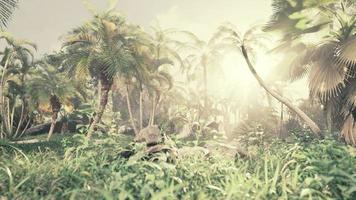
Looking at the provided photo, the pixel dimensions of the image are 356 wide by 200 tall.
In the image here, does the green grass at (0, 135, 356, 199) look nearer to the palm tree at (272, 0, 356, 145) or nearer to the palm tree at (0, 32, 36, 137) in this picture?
the palm tree at (272, 0, 356, 145)

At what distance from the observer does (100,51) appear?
21281 millimetres

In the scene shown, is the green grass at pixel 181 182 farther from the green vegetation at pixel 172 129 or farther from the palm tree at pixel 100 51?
the palm tree at pixel 100 51

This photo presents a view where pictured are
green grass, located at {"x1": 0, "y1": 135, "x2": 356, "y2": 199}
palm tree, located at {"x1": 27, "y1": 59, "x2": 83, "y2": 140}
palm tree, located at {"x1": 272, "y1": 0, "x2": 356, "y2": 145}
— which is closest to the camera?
green grass, located at {"x1": 0, "y1": 135, "x2": 356, "y2": 199}

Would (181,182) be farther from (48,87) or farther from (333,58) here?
(48,87)

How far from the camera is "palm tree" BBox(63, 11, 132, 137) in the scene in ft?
67.1

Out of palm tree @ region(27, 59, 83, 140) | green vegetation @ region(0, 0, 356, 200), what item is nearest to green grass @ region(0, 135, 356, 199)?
green vegetation @ region(0, 0, 356, 200)

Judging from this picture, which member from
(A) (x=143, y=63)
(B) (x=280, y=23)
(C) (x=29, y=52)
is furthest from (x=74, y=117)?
(B) (x=280, y=23)

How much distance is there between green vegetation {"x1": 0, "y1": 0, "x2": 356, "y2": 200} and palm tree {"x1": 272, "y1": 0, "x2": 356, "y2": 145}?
0.12 ft

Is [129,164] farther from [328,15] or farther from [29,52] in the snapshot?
[29,52]

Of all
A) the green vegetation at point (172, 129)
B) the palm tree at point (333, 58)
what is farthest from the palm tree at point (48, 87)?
the palm tree at point (333, 58)

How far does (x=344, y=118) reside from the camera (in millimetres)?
14336

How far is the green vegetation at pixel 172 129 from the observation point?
454 cm

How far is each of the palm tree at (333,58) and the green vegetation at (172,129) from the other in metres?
0.04

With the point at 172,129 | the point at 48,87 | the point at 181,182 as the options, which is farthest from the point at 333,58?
the point at 172,129
